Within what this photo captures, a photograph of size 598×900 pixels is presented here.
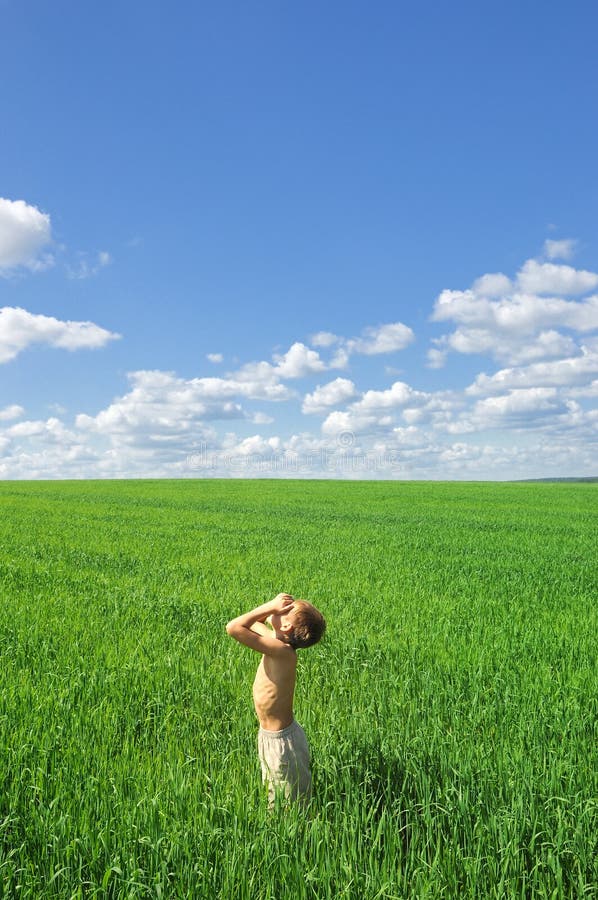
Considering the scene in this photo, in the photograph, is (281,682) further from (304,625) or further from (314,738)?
(314,738)

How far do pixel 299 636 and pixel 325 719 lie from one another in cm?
204

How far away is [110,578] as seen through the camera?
1191 cm

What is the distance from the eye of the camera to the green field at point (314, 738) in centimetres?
326

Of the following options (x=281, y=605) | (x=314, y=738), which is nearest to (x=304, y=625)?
(x=281, y=605)

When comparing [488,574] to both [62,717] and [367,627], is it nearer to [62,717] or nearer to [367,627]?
[367,627]

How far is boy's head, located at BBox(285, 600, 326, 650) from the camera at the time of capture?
3.63m

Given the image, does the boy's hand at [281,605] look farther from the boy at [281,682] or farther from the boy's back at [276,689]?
the boy's back at [276,689]

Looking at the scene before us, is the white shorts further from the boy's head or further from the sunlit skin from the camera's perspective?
the boy's head

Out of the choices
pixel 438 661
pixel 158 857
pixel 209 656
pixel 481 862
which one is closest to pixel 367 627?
pixel 438 661

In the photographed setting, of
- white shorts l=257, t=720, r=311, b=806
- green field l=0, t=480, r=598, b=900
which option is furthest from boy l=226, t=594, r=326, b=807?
green field l=0, t=480, r=598, b=900

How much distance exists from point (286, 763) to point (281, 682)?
51 cm

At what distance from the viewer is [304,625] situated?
363 centimetres

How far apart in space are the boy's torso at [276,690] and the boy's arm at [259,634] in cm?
6

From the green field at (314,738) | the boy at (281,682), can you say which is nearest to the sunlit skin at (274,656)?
the boy at (281,682)
